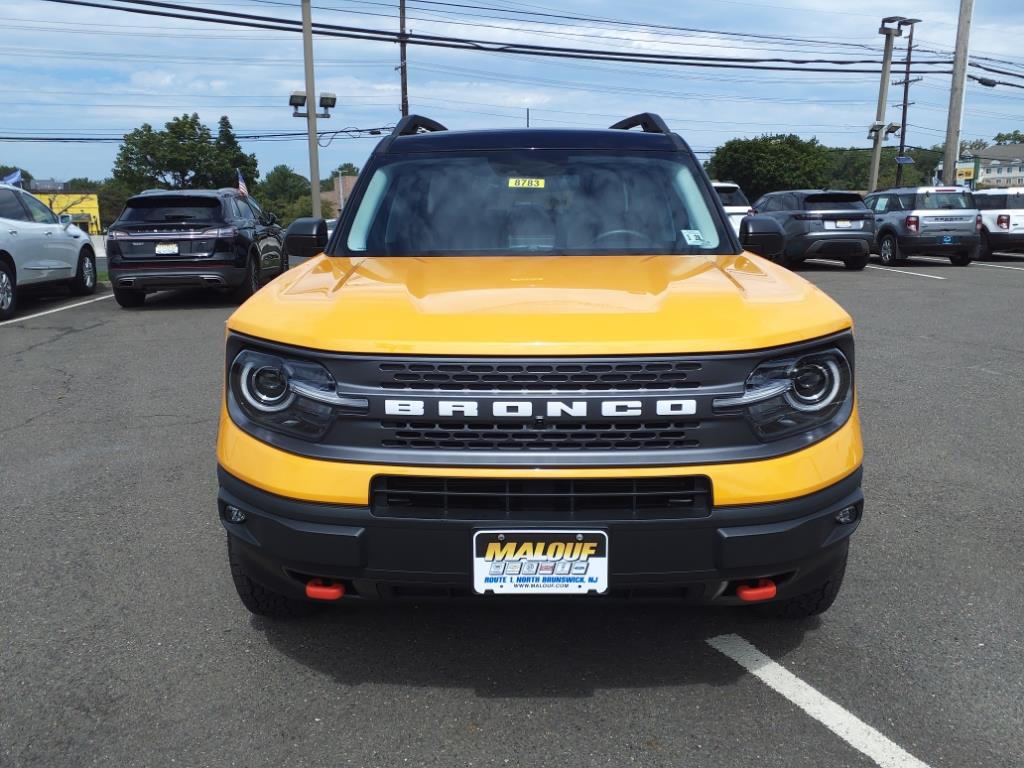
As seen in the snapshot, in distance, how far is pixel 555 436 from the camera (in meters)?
2.51

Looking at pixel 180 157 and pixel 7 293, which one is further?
pixel 180 157

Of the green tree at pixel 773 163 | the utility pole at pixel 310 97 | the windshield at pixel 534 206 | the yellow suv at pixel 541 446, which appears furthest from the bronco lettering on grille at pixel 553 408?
→ the green tree at pixel 773 163

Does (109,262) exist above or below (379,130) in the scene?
below

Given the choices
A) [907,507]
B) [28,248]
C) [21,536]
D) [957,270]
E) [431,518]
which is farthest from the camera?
[957,270]

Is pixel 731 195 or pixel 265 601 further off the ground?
pixel 731 195

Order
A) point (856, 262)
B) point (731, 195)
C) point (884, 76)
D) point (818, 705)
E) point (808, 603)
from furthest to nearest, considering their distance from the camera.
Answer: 1. point (884, 76)
2. point (731, 195)
3. point (856, 262)
4. point (808, 603)
5. point (818, 705)

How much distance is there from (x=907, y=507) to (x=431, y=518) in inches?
119

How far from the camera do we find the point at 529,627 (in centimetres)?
329

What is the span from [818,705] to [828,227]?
16.6 meters

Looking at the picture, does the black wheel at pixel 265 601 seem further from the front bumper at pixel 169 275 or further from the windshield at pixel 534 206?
the front bumper at pixel 169 275

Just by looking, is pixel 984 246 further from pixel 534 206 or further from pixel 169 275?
pixel 534 206

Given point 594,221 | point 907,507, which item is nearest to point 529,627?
point 594,221

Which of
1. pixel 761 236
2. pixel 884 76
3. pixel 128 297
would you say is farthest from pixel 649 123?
pixel 884 76

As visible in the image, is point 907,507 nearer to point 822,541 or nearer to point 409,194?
point 822,541
